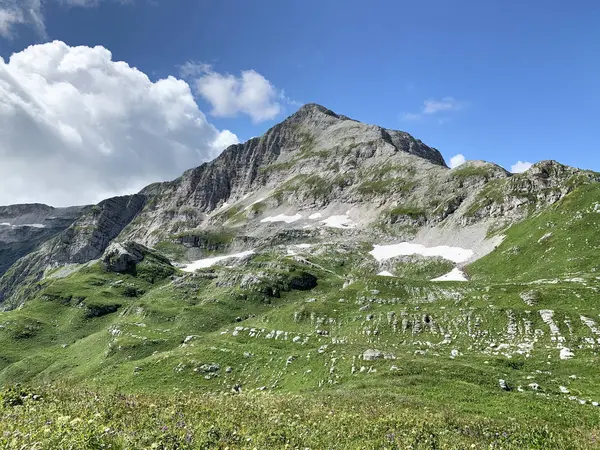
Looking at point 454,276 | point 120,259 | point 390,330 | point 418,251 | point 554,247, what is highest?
point 418,251

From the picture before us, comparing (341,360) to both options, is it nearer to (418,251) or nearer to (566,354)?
(566,354)

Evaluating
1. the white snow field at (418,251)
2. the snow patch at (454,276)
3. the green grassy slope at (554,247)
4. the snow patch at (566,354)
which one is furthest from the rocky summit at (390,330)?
the snow patch at (454,276)

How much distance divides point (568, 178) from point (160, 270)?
558 ft

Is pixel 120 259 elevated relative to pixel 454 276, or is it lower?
elevated

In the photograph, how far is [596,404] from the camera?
26.1m

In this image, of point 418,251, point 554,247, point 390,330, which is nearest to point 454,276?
point 554,247

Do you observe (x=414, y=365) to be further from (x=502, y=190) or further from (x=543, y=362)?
(x=502, y=190)

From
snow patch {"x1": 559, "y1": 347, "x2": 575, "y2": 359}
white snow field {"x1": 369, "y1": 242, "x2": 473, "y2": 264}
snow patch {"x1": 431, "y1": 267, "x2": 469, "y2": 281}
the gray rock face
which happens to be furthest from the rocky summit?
snow patch {"x1": 431, "y1": 267, "x2": 469, "y2": 281}

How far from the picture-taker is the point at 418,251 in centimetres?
16800

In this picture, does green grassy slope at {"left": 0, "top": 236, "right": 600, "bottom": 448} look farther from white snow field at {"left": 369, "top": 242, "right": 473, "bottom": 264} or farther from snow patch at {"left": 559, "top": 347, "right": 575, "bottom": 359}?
white snow field at {"left": 369, "top": 242, "right": 473, "bottom": 264}

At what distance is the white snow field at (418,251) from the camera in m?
150

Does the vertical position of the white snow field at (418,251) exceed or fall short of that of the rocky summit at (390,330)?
it exceeds it

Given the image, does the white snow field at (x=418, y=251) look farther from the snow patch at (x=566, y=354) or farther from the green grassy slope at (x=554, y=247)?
the snow patch at (x=566, y=354)


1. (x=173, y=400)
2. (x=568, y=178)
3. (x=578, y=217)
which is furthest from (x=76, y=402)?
(x=568, y=178)
